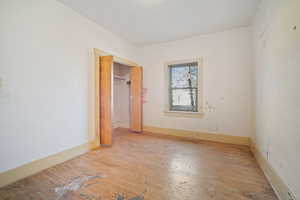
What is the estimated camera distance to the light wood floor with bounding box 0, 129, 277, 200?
1427 millimetres

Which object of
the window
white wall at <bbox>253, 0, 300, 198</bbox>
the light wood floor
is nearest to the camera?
white wall at <bbox>253, 0, 300, 198</bbox>

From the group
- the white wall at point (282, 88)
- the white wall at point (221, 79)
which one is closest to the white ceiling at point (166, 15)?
the white wall at point (221, 79)

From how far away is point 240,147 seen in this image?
2797 mm

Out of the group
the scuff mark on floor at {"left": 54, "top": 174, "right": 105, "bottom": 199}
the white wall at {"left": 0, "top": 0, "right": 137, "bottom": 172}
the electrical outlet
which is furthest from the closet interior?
the electrical outlet

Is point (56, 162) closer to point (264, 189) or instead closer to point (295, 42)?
point (264, 189)

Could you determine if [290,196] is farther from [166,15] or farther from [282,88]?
[166,15]

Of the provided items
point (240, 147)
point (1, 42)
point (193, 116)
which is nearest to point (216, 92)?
point (193, 116)

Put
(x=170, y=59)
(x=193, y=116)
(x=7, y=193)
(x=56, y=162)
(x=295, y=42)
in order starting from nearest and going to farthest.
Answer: (x=295, y=42) < (x=7, y=193) < (x=56, y=162) < (x=193, y=116) < (x=170, y=59)

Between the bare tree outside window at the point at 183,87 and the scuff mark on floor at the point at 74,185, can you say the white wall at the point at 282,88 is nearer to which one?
the bare tree outside window at the point at 183,87

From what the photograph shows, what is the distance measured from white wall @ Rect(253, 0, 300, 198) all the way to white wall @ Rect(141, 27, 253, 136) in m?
1.11

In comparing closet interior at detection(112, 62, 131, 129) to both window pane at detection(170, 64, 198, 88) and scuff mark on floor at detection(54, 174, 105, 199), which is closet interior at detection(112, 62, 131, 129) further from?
scuff mark on floor at detection(54, 174, 105, 199)

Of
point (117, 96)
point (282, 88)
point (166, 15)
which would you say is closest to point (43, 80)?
point (166, 15)

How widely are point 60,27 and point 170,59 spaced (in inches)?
103

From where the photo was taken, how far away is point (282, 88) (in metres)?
1.35
